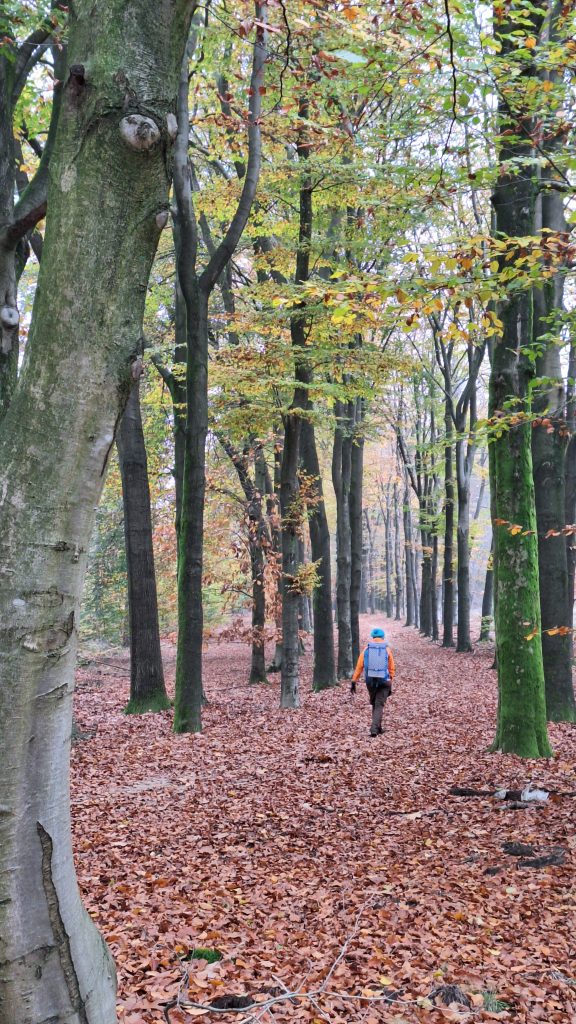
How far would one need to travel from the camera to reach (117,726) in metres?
11.1

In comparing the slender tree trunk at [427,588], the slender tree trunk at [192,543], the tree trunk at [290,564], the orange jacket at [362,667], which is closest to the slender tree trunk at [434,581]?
the slender tree trunk at [427,588]

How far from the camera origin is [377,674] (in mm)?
11102

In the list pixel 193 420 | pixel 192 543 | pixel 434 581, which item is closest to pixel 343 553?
pixel 192 543

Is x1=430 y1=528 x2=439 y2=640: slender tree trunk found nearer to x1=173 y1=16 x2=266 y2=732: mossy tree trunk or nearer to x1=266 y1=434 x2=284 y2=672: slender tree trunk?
x1=266 y1=434 x2=284 y2=672: slender tree trunk

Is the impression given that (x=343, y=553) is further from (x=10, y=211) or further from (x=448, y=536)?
(x=10, y=211)

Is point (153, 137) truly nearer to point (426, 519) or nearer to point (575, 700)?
point (575, 700)

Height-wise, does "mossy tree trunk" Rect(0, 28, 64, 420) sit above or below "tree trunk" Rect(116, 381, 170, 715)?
above

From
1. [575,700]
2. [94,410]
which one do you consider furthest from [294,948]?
[575,700]

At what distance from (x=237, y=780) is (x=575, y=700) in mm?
6619

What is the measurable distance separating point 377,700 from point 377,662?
1.97 feet

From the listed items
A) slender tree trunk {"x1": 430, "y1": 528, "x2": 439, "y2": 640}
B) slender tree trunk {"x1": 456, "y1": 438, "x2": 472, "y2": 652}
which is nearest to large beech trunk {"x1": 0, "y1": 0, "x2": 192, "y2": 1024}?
slender tree trunk {"x1": 456, "y1": 438, "x2": 472, "y2": 652}

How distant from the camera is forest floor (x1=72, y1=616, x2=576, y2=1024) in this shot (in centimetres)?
370

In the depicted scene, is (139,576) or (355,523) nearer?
(139,576)

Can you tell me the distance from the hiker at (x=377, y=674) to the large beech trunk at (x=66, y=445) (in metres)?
9.05
